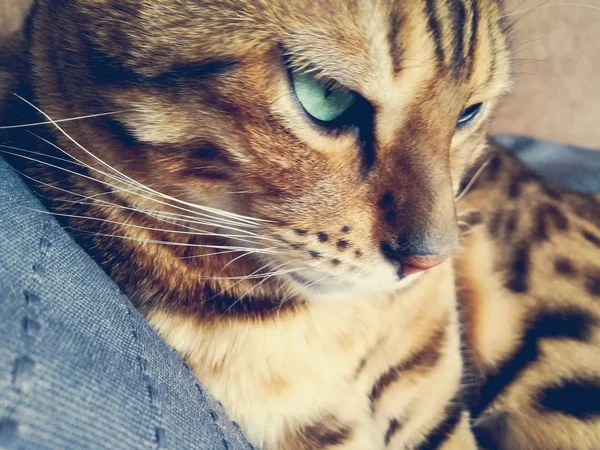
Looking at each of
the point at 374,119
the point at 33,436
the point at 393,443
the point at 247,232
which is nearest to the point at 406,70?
the point at 374,119

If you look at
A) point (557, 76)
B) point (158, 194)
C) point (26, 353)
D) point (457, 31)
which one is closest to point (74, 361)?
point (26, 353)

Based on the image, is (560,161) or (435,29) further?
(560,161)

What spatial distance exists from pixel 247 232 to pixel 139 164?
0.11m

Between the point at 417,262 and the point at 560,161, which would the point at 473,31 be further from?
the point at 560,161

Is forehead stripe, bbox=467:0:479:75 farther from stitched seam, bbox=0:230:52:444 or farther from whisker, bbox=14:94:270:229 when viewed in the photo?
stitched seam, bbox=0:230:52:444

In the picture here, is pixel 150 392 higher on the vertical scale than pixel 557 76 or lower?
lower

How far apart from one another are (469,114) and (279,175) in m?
0.26

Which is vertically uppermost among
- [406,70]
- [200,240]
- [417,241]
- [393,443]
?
[406,70]

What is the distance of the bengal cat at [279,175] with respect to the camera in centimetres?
43

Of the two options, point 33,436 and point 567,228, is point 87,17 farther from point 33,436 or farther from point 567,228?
point 567,228

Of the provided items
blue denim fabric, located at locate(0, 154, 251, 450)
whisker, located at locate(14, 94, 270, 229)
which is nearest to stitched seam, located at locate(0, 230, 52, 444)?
blue denim fabric, located at locate(0, 154, 251, 450)

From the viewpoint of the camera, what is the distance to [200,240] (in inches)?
20.6

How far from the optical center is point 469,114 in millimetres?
600

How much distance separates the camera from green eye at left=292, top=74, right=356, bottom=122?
433mm
